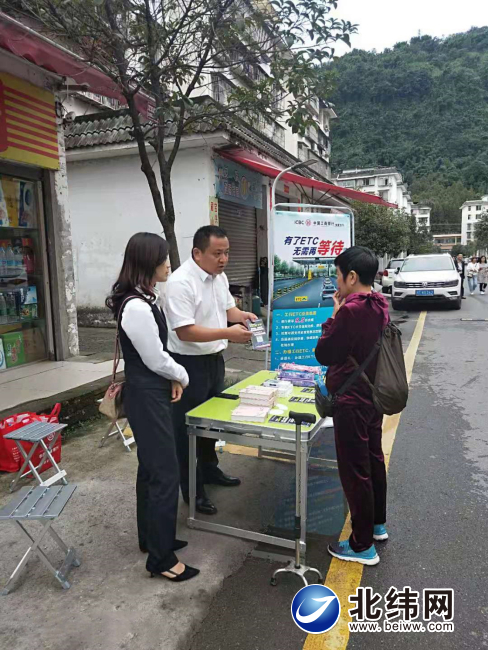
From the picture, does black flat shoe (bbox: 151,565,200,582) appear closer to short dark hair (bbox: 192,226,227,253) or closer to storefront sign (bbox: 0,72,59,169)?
short dark hair (bbox: 192,226,227,253)

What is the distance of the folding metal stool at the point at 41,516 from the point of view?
7.69 ft

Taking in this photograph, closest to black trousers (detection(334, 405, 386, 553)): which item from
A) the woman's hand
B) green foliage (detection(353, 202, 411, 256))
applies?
the woman's hand

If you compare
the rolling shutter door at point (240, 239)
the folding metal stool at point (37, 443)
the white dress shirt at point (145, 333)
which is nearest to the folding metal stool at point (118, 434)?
the folding metal stool at point (37, 443)

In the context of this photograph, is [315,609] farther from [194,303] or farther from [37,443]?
[37,443]

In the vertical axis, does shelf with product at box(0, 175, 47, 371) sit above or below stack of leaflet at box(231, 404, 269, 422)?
above

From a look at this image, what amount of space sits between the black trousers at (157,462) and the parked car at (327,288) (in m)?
2.63

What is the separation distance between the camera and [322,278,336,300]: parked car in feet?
15.5

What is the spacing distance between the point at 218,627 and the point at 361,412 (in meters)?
1.20

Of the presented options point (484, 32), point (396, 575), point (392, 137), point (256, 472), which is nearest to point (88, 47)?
point (256, 472)

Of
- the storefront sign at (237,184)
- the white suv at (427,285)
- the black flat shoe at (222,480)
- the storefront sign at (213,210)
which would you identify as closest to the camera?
the black flat shoe at (222,480)

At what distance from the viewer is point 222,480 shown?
352cm

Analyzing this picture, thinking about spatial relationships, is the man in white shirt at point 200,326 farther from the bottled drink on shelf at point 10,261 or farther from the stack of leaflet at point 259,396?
the bottled drink on shelf at point 10,261

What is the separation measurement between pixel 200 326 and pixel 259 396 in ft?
1.83

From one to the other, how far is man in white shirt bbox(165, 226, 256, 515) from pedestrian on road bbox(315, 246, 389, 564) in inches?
27.0
